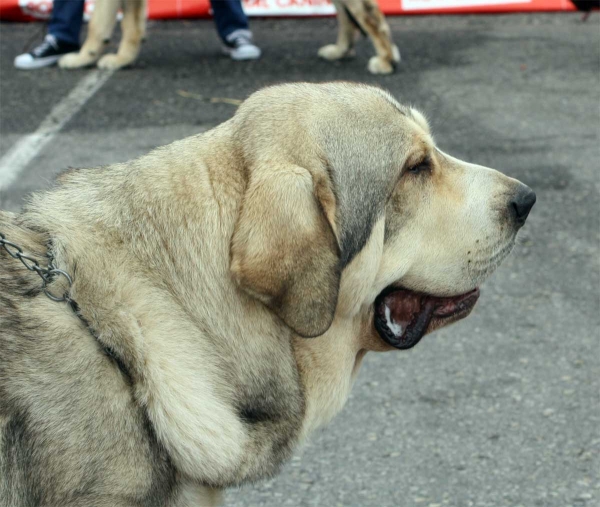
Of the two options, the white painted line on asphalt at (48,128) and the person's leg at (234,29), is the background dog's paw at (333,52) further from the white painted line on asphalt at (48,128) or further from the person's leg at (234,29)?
the white painted line on asphalt at (48,128)

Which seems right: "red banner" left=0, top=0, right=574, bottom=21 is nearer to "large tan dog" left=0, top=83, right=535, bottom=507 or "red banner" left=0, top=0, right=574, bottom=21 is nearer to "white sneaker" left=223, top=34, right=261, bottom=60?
"white sneaker" left=223, top=34, right=261, bottom=60

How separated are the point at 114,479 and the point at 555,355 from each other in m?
2.55

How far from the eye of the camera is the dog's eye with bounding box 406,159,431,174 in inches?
107

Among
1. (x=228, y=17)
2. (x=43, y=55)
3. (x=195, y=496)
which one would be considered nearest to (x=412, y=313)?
(x=195, y=496)

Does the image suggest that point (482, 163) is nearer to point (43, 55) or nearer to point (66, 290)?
point (43, 55)

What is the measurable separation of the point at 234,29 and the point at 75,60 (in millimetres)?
1403

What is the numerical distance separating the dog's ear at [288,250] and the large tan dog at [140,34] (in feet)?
18.6

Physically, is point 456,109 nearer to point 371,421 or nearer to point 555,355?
point 555,355

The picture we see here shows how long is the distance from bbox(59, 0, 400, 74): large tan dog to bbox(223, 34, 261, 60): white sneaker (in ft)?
1.94

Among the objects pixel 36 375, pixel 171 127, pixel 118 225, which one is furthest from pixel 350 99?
pixel 171 127

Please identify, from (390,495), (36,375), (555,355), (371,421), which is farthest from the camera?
(555,355)

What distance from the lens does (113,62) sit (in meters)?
8.22

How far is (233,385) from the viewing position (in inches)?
95.4

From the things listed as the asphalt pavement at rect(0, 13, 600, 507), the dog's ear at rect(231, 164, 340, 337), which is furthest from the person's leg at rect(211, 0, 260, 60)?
the dog's ear at rect(231, 164, 340, 337)
